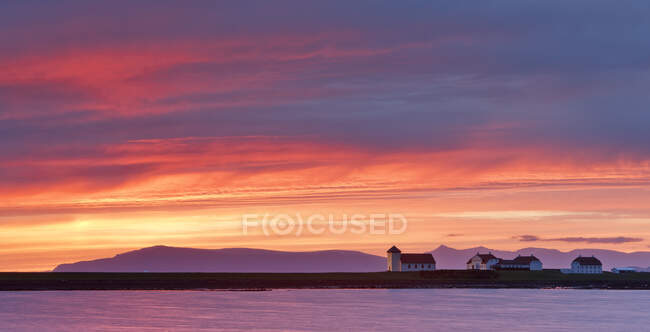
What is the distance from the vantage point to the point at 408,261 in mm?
170500

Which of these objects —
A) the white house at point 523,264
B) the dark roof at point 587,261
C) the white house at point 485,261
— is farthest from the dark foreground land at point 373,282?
the dark roof at point 587,261

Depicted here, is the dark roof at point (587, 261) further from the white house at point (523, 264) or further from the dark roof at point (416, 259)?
the dark roof at point (416, 259)

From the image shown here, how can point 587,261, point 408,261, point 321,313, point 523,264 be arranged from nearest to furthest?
point 321,313, point 408,261, point 587,261, point 523,264

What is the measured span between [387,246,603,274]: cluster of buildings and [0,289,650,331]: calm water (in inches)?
2637

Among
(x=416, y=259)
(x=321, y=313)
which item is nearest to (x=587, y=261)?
(x=416, y=259)

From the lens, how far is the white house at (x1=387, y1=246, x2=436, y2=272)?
170m

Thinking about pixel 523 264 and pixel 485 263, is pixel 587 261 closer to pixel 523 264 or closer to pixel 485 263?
pixel 523 264

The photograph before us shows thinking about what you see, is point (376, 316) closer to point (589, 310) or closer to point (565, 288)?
point (589, 310)

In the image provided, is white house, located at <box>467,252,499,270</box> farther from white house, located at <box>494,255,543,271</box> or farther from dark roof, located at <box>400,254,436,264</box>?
dark roof, located at <box>400,254,436,264</box>

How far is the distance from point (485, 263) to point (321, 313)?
111m

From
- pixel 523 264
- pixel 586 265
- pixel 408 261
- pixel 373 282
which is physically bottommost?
pixel 373 282

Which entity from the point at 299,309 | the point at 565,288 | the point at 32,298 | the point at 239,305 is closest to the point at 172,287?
the point at 32,298

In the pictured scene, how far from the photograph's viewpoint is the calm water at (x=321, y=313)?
63.7m

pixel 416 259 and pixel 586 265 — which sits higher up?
pixel 416 259
